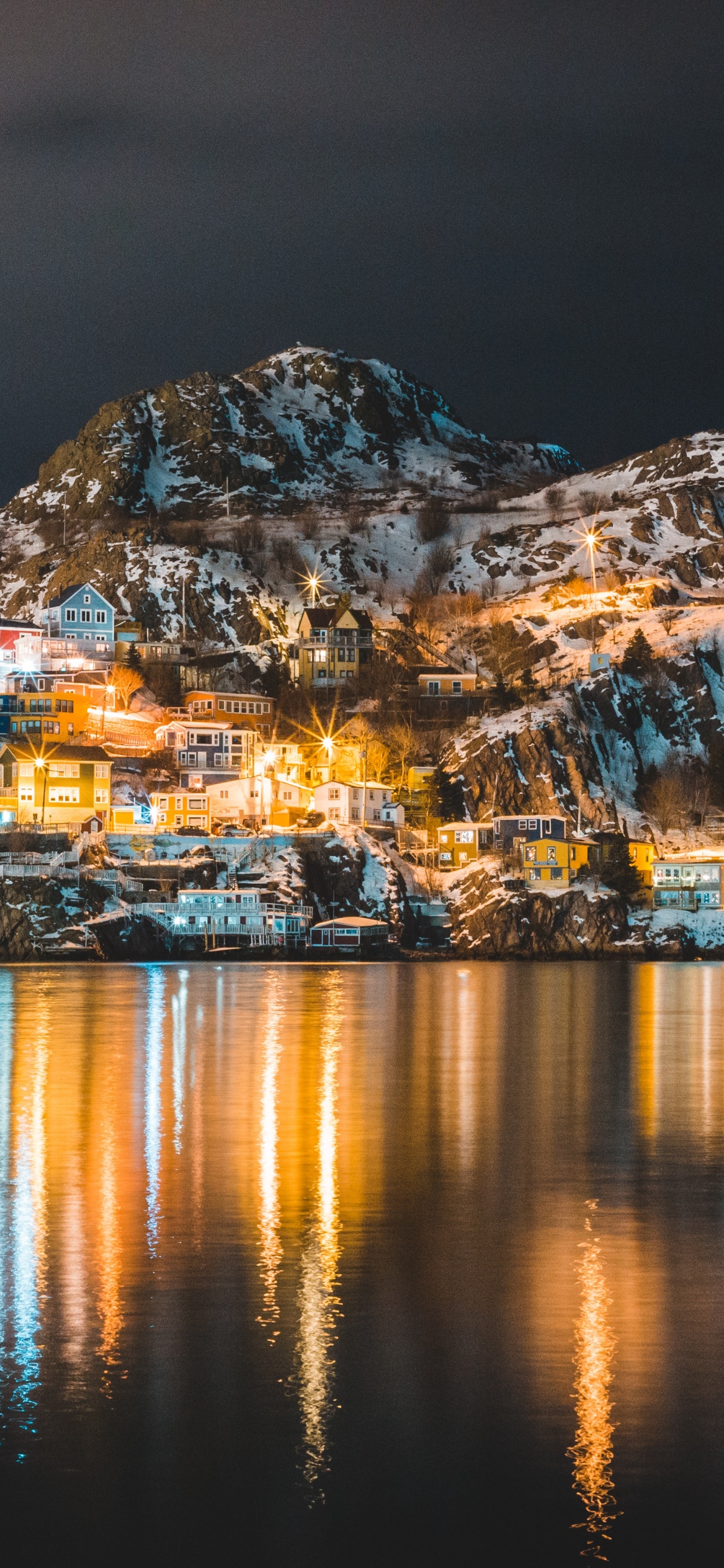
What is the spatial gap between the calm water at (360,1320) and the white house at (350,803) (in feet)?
196

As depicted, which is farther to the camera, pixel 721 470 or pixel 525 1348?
pixel 721 470

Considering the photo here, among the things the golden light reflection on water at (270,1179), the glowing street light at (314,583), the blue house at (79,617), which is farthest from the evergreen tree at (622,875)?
the glowing street light at (314,583)

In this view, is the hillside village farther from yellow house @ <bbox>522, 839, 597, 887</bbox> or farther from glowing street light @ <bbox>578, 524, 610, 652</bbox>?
glowing street light @ <bbox>578, 524, 610, 652</bbox>

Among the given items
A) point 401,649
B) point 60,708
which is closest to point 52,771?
point 60,708

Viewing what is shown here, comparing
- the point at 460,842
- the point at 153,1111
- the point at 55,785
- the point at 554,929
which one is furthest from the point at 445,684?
the point at 153,1111

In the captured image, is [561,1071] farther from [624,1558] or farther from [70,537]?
[70,537]

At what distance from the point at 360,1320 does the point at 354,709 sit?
104 meters

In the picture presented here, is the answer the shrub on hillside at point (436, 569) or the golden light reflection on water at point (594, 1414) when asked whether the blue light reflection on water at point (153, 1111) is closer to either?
the golden light reflection on water at point (594, 1414)

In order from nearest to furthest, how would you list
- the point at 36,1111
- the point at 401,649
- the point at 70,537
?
the point at 36,1111
the point at 401,649
the point at 70,537

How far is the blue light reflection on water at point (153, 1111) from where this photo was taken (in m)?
22.4

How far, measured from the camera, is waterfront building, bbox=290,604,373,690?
129 meters

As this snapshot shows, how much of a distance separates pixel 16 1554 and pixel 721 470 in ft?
504

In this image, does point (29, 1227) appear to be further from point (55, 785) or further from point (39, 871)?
point (55, 785)

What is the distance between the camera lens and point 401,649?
430 feet
